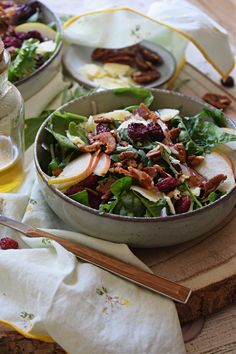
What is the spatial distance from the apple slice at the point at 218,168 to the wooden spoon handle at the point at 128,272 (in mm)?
269

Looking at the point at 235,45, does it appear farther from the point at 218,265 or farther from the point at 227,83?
the point at 218,265

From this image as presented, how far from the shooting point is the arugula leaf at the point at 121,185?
1.25 metres

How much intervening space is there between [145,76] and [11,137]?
56 cm

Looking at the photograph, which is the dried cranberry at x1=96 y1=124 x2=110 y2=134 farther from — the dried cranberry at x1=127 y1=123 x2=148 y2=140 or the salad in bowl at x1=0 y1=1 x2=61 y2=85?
the salad in bowl at x1=0 y1=1 x2=61 y2=85

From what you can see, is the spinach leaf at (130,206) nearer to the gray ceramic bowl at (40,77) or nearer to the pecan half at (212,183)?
the pecan half at (212,183)

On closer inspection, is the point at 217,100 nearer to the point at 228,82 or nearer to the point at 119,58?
the point at 228,82

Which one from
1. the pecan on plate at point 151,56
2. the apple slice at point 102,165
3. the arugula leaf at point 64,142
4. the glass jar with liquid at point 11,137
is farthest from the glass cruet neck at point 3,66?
the pecan on plate at point 151,56

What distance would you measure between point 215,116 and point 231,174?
22 centimetres

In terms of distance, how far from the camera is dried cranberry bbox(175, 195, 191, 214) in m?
1.26

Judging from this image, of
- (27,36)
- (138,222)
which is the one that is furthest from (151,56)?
(138,222)

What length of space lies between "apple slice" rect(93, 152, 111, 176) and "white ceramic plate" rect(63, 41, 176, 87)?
1.76ft

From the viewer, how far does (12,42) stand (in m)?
1.80

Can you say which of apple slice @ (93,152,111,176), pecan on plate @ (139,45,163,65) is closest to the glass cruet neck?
apple slice @ (93,152,111,176)

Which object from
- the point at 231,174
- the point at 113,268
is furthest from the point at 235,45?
the point at 113,268
